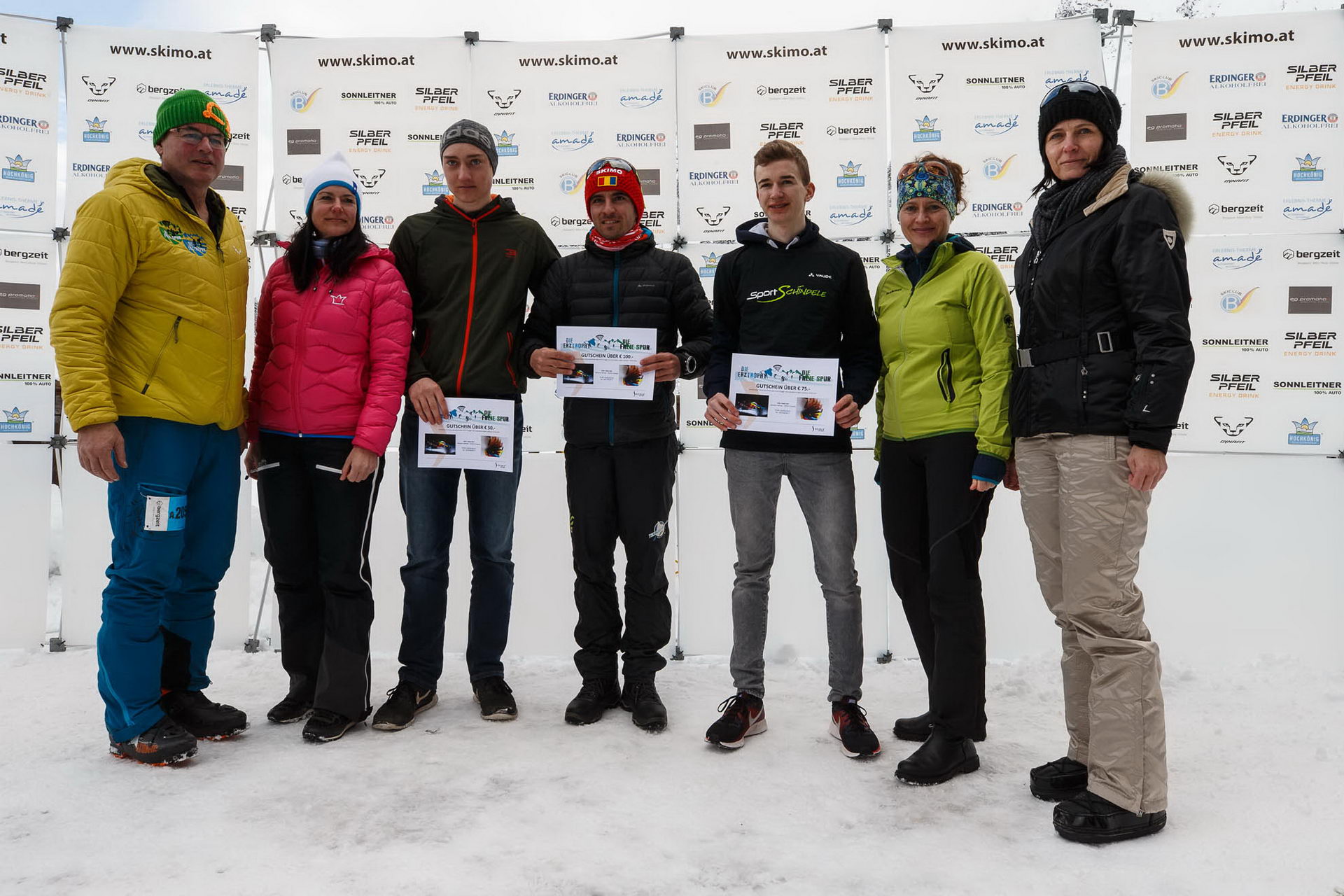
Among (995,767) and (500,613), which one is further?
(500,613)

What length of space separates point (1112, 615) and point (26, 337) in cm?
509

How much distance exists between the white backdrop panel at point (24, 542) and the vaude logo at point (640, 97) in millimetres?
3445

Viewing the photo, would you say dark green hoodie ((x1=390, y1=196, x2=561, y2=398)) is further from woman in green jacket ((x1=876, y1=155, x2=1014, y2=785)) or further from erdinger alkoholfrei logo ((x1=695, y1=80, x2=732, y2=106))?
erdinger alkoholfrei logo ((x1=695, y1=80, x2=732, y2=106))

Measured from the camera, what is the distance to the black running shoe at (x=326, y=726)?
296 cm

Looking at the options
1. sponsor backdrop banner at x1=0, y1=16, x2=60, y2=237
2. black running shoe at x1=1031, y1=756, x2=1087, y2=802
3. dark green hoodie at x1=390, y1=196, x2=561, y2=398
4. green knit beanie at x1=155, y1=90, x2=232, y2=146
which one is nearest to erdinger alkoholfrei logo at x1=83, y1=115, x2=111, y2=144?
sponsor backdrop banner at x1=0, y1=16, x2=60, y2=237

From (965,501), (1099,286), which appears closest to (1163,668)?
(965,501)

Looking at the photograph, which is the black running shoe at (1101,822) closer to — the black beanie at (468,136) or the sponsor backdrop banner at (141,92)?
the black beanie at (468,136)

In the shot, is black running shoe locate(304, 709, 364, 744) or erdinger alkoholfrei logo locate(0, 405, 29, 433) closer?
black running shoe locate(304, 709, 364, 744)

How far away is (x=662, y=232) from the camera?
4.39m

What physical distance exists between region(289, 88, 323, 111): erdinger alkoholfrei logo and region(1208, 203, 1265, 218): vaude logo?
15.4ft

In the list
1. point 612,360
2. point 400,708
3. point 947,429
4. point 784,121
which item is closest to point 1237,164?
point 784,121

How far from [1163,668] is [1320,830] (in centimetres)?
181

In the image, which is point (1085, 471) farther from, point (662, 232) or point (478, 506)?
point (662, 232)

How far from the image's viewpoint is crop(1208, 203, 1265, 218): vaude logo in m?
4.16
